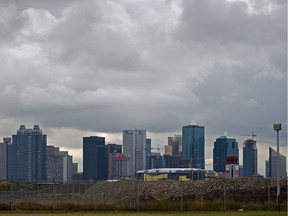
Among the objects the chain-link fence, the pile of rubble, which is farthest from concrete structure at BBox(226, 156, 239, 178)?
the pile of rubble

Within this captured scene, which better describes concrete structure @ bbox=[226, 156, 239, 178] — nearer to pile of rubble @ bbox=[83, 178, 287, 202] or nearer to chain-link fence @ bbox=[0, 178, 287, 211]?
chain-link fence @ bbox=[0, 178, 287, 211]

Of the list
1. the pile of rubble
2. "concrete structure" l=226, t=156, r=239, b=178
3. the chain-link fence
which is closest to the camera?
the chain-link fence

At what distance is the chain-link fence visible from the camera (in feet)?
212

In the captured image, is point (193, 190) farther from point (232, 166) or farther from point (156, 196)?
point (232, 166)

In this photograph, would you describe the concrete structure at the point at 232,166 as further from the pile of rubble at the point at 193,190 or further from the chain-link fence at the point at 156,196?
the pile of rubble at the point at 193,190

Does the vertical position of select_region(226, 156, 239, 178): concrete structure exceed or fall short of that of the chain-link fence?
it exceeds it

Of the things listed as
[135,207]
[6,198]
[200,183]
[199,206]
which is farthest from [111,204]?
[200,183]

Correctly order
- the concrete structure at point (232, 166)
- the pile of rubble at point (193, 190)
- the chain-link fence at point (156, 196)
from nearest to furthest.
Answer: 1. the chain-link fence at point (156, 196)
2. the pile of rubble at point (193, 190)
3. the concrete structure at point (232, 166)

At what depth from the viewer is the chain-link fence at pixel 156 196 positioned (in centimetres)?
6469

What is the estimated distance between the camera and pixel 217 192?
3339 inches

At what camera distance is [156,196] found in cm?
8962

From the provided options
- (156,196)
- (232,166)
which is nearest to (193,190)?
(156,196)

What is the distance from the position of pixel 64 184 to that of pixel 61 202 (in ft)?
46.7

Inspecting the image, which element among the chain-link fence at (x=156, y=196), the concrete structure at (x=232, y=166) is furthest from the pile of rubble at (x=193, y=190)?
the concrete structure at (x=232, y=166)
